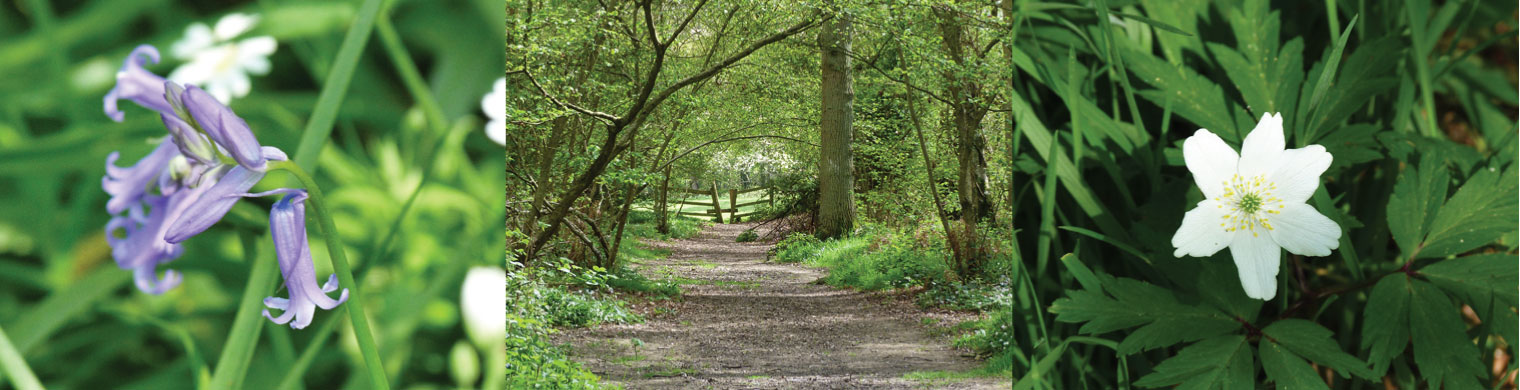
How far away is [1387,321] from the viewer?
2.06ft

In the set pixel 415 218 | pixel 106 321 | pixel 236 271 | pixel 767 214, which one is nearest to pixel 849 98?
pixel 767 214

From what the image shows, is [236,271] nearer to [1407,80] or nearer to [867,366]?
[867,366]

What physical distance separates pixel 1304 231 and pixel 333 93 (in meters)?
0.95

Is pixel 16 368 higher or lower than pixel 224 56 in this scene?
lower

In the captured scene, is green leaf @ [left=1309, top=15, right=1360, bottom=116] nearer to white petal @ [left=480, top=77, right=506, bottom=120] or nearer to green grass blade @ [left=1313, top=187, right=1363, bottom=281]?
→ green grass blade @ [left=1313, top=187, right=1363, bottom=281]

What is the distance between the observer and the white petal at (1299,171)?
650 millimetres

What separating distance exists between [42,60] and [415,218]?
0.41 metres

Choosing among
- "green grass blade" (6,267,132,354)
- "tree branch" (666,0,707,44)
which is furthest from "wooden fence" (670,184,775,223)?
"green grass blade" (6,267,132,354)

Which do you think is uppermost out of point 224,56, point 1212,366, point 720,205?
point 224,56

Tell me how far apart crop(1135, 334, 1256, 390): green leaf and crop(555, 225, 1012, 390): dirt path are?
1.54ft

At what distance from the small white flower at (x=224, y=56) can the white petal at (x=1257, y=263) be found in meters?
1.04

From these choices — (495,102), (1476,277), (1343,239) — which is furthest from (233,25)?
(1476,277)

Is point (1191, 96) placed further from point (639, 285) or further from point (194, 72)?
point (194, 72)

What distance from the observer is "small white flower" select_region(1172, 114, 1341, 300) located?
2.14 feet
